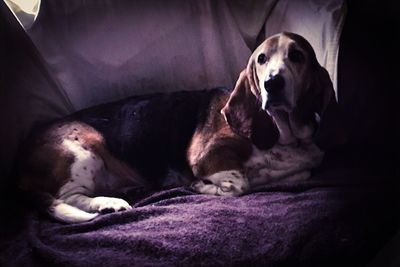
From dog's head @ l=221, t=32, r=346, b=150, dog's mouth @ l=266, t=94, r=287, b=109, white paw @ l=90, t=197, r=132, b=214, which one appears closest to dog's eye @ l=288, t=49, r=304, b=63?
dog's head @ l=221, t=32, r=346, b=150

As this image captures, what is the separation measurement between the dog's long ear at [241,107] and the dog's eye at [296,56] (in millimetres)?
161

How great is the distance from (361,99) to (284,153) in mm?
283

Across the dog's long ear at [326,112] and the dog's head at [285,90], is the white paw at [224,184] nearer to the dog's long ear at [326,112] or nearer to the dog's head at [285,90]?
the dog's head at [285,90]

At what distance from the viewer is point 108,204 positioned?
1.34 meters

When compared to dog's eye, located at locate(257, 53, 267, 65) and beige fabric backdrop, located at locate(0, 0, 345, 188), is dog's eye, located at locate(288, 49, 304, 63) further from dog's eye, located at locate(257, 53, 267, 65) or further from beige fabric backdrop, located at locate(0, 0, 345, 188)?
beige fabric backdrop, located at locate(0, 0, 345, 188)

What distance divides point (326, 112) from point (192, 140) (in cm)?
46

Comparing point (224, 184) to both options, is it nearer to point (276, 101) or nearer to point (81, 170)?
point (276, 101)

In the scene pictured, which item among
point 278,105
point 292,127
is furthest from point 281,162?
point 278,105

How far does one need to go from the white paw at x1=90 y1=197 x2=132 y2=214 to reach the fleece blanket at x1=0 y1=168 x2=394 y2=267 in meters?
0.05

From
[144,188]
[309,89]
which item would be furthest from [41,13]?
[309,89]

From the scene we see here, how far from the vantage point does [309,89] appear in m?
1.26

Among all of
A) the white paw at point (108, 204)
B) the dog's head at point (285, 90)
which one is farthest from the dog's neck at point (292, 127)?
the white paw at point (108, 204)

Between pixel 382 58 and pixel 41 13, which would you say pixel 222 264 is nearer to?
pixel 382 58

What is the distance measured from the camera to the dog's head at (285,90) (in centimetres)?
121
